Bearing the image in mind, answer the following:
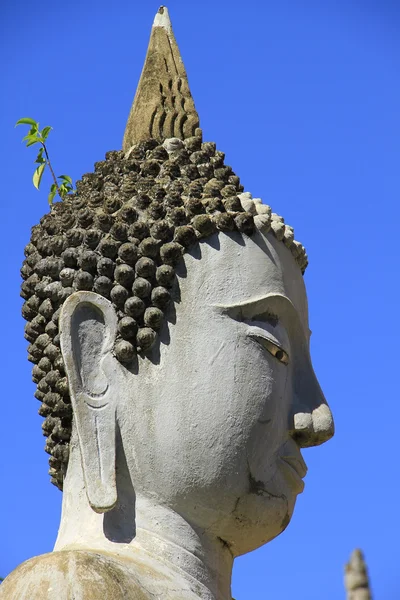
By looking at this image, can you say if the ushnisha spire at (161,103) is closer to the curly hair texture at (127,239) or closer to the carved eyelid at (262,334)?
the curly hair texture at (127,239)

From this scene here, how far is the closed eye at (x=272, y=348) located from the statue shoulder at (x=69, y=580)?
1644 mm

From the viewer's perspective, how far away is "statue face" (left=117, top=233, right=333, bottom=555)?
8.38 meters

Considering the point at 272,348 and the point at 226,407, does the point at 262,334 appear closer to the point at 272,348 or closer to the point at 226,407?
the point at 272,348

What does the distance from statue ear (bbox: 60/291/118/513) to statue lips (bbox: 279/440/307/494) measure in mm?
1048

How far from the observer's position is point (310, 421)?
880 centimetres

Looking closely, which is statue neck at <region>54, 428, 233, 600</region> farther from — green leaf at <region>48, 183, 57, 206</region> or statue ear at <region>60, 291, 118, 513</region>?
green leaf at <region>48, 183, 57, 206</region>

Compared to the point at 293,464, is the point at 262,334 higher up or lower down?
higher up

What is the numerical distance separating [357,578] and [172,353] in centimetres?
234

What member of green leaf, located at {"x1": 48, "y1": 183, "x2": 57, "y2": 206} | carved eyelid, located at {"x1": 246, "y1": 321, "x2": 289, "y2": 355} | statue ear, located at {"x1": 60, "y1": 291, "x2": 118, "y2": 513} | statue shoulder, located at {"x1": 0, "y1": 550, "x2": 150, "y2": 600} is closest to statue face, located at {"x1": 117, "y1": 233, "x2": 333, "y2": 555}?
carved eyelid, located at {"x1": 246, "y1": 321, "x2": 289, "y2": 355}

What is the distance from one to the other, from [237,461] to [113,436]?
2.41 feet

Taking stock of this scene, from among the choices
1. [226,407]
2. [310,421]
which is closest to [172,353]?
[226,407]

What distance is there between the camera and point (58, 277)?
353 inches

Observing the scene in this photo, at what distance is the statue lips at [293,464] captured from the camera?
8.73 meters

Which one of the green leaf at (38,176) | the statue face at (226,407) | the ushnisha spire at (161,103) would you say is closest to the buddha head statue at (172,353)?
the statue face at (226,407)
